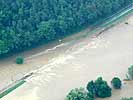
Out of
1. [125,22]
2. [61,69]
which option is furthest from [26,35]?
[125,22]

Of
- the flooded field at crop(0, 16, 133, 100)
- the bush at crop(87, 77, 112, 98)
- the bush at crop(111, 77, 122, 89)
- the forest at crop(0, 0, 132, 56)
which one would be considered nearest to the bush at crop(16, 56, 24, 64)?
the flooded field at crop(0, 16, 133, 100)

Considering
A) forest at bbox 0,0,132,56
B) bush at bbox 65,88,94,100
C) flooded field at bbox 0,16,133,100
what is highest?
forest at bbox 0,0,132,56

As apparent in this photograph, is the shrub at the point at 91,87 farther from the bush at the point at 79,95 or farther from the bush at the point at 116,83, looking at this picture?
the bush at the point at 116,83

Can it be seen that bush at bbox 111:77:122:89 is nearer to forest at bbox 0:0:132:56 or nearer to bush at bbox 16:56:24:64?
bush at bbox 16:56:24:64

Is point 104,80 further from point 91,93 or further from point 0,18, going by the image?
point 0,18

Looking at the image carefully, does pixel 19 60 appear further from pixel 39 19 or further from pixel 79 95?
pixel 79 95
